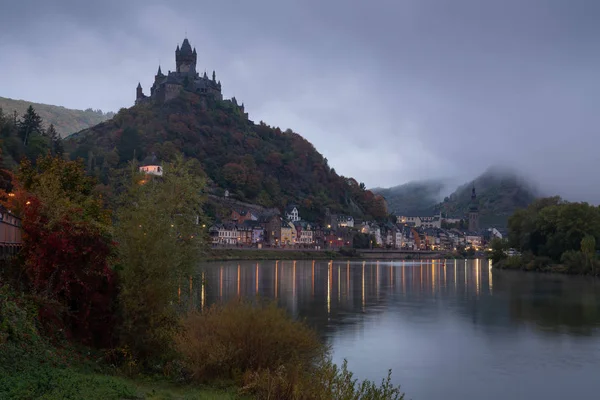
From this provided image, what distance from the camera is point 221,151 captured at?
170125mm

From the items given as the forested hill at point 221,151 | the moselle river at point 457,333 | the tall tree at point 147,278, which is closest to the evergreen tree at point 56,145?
the forested hill at point 221,151

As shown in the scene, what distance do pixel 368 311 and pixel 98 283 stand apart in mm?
25439

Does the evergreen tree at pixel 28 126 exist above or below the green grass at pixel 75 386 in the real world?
above

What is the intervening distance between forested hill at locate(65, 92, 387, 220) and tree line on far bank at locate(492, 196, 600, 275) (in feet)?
261

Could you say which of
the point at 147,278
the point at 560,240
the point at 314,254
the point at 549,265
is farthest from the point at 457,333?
the point at 314,254

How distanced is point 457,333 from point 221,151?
14162 cm

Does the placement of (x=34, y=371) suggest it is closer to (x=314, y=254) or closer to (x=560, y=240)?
(x=560, y=240)

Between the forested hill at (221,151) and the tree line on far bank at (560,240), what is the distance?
3134 inches

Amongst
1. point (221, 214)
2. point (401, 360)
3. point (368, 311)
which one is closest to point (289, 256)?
point (221, 214)

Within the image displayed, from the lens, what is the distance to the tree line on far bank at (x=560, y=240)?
7981 cm

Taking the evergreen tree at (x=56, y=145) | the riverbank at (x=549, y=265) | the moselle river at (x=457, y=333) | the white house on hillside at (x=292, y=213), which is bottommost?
the moselle river at (x=457, y=333)

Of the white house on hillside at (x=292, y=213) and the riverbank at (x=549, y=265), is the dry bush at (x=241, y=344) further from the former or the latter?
the white house on hillside at (x=292, y=213)

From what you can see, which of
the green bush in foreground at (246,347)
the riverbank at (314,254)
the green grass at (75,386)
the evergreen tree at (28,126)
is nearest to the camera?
the green grass at (75,386)

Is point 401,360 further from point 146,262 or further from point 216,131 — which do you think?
point 216,131
